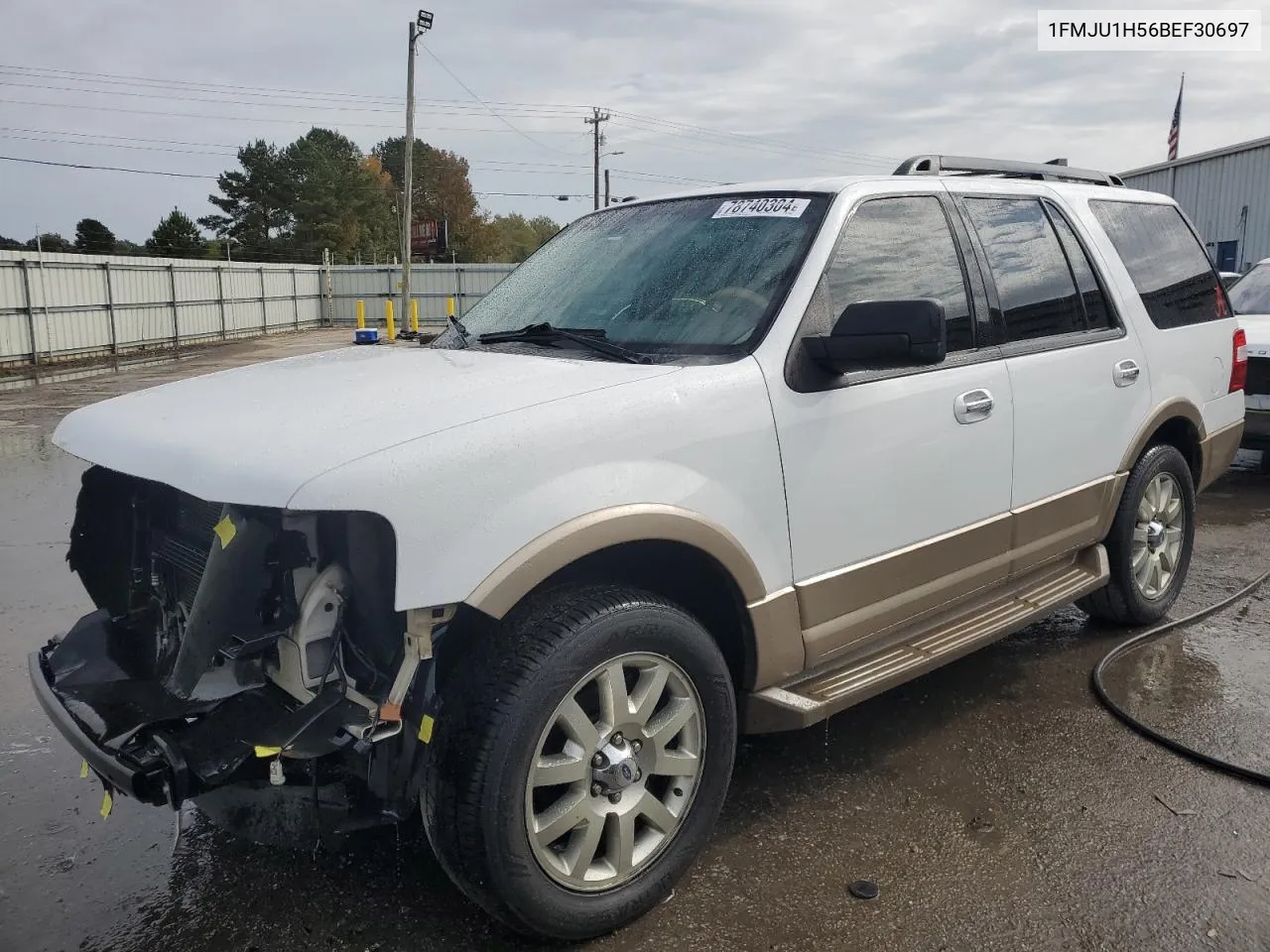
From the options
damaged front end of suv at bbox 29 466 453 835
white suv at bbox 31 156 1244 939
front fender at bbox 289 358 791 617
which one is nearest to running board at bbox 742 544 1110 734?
white suv at bbox 31 156 1244 939

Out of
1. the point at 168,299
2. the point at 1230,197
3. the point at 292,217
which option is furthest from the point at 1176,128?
the point at 292,217

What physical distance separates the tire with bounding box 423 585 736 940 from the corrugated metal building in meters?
20.5

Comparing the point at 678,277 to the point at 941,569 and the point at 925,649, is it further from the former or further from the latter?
the point at 925,649

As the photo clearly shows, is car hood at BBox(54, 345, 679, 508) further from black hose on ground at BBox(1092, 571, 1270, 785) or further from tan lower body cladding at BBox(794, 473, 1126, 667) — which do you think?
black hose on ground at BBox(1092, 571, 1270, 785)

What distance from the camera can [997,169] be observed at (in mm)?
4285

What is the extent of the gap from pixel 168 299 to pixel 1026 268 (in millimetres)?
26460

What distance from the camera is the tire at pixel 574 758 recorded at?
92.4 inches

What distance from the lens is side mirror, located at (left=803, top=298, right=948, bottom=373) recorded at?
2756 millimetres

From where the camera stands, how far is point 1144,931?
2.63 meters

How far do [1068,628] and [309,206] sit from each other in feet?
247

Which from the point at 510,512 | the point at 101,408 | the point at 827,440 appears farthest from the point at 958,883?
the point at 101,408

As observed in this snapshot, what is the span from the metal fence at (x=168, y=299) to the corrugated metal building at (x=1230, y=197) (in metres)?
15.6

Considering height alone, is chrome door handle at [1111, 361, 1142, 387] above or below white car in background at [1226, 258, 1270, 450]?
above

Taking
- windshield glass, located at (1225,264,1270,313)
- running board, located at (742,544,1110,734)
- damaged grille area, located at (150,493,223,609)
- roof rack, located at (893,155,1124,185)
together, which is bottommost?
running board, located at (742,544,1110,734)
